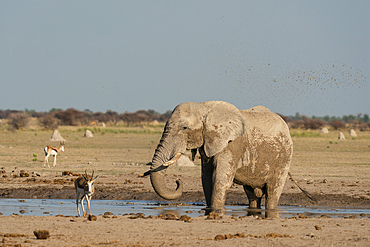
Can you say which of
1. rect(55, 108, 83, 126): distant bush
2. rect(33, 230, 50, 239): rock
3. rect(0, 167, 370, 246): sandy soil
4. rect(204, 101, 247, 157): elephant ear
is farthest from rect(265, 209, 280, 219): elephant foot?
rect(55, 108, 83, 126): distant bush

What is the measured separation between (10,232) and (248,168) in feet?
17.8

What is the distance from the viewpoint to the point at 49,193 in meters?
18.0

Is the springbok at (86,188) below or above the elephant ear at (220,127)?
below

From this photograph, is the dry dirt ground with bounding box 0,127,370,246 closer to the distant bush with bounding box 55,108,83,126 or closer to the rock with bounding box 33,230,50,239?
the rock with bounding box 33,230,50,239

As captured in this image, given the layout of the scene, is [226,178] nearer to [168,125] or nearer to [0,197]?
[168,125]

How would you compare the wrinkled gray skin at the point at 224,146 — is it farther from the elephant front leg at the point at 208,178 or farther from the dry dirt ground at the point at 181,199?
the dry dirt ground at the point at 181,199

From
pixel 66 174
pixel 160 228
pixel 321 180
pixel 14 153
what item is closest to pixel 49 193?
pixel 66 174

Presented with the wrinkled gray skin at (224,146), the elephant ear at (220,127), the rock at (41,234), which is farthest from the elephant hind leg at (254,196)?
the rock at (41,234)

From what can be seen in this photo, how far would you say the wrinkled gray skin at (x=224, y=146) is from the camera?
42.7 ft

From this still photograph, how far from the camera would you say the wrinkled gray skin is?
13.0 meters

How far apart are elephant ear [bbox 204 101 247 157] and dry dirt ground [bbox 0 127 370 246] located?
4.98ft

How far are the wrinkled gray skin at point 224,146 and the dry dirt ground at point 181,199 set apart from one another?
93 centimetres

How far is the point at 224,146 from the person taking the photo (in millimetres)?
13047

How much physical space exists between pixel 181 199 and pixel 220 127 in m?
4.67
